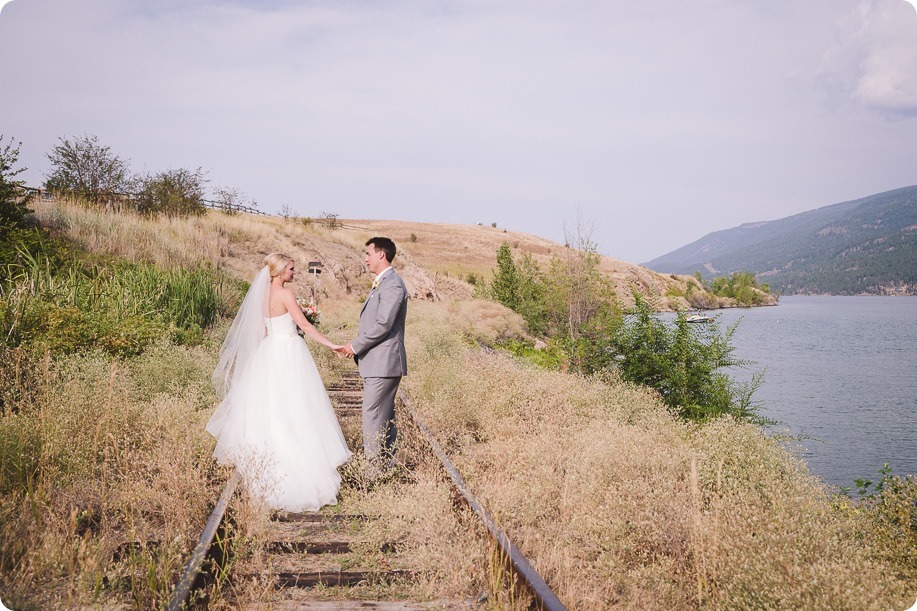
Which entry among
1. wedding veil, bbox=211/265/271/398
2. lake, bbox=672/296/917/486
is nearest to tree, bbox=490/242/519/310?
lake, bbox=672/296/917/486

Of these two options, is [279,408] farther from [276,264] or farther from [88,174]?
[88,174]

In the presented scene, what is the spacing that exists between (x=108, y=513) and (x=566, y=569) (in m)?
3.93

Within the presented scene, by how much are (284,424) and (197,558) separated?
7.85ft

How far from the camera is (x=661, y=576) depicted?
4.44 meters

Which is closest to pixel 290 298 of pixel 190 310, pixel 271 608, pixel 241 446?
pixel 241 446

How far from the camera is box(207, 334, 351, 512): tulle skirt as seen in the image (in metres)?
5.88

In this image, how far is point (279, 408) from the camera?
6336 mm

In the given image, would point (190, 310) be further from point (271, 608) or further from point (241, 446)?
point (271, 608)

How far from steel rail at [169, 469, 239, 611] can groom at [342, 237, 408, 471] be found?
161cm

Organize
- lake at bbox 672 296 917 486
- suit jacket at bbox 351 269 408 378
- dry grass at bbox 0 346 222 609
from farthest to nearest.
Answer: lake at bbox 672 296 917 486
suit jacket at bbox 351 269 408 378
dry grass at bbox 0 346 222 609

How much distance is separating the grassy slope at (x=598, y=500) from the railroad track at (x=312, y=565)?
0.21 m

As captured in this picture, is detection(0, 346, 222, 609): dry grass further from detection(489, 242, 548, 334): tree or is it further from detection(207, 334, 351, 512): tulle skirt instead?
detection(489, 242, 548, 334): tree

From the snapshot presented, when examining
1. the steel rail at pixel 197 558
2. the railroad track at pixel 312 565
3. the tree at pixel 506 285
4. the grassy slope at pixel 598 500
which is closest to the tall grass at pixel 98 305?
the grassy slope at pixel 598 500

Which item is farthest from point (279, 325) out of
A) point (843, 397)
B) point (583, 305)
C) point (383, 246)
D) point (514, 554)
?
point (843, 397)
